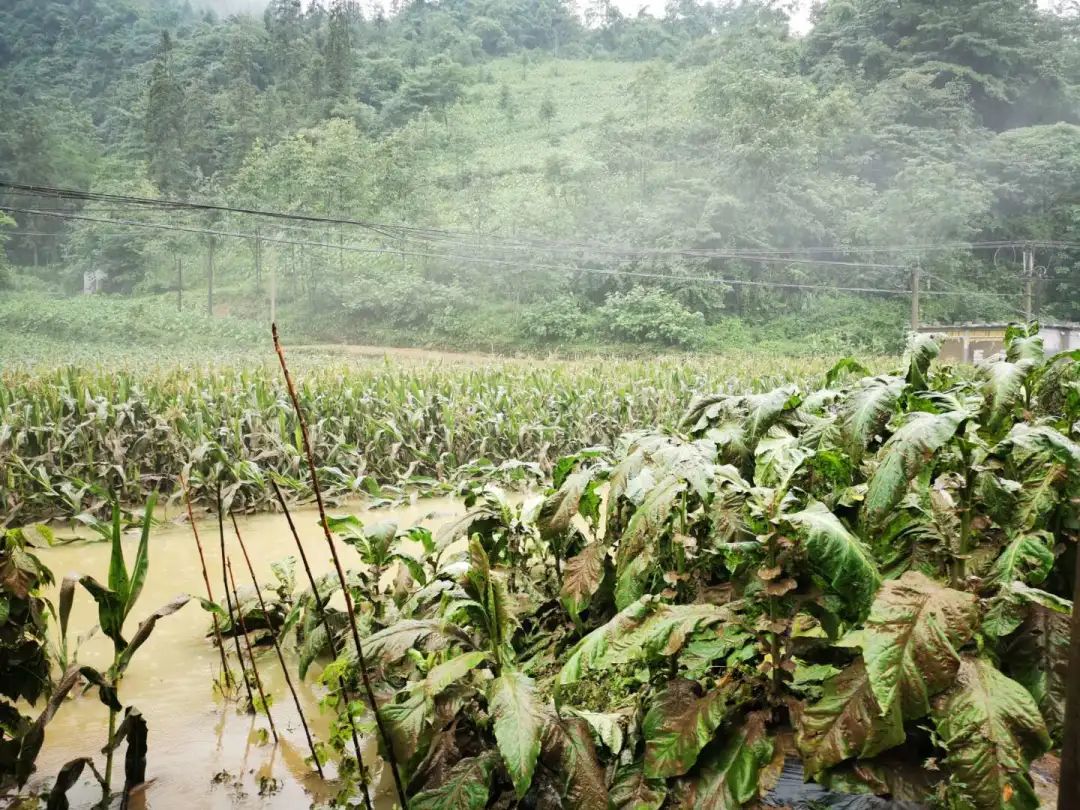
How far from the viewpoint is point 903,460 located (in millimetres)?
1276

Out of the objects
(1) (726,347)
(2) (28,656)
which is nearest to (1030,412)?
(2) (28,656)

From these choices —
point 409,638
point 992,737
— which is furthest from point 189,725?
point 992,737

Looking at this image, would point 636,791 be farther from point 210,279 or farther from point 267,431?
point 210,279

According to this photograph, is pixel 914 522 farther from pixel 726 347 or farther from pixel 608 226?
pixel 608 226

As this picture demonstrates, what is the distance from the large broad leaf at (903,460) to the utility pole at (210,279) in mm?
13470

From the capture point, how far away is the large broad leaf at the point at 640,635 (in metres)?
1.28

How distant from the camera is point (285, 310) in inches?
579

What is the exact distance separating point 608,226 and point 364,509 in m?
13.6

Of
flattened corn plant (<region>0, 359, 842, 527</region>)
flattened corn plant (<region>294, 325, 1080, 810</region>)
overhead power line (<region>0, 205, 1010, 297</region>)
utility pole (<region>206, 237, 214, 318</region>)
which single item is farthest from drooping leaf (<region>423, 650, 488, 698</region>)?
overhead power line (<region>0, 205, 1010, 297</region>)

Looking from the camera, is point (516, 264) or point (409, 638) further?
point (516, 264)

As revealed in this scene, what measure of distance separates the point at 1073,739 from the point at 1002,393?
1.21m

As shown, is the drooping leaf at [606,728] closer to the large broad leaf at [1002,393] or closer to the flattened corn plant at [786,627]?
the flattened corn plant at [786,627]

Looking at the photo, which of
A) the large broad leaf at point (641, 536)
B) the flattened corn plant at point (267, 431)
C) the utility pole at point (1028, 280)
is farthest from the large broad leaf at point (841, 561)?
the utility pole at point (1028, 280)

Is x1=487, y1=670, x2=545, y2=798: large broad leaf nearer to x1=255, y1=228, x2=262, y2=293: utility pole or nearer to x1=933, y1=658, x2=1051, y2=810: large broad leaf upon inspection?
x1=933, y1=658, x2=1051, y2=810: large broad leaf
